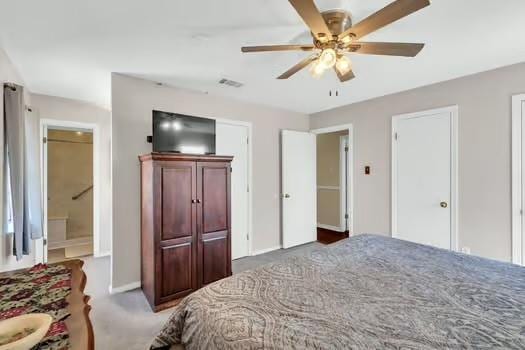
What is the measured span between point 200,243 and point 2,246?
5.47 ft

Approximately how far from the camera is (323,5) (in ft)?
5.57

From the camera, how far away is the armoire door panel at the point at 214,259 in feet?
9.43

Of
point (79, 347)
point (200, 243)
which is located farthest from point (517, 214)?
point (79, 347)

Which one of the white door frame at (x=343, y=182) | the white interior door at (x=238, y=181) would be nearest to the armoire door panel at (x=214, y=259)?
the white interior door at (x=238, y=181)

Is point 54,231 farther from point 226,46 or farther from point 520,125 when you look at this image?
point 520,125

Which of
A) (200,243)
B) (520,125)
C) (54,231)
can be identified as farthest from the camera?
(54,231)

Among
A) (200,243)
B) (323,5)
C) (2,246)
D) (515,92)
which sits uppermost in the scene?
(323,5)

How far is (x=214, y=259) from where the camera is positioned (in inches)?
116

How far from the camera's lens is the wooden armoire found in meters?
2.55

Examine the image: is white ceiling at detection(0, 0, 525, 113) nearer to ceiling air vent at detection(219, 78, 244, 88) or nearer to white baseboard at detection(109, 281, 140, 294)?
ceiling air vent at detection(219, 78, 244, 88)

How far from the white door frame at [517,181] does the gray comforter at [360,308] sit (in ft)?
4.51

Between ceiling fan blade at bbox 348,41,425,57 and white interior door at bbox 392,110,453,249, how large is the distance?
6.37 ft

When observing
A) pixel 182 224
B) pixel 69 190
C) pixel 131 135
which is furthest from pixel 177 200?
pixel 69 190

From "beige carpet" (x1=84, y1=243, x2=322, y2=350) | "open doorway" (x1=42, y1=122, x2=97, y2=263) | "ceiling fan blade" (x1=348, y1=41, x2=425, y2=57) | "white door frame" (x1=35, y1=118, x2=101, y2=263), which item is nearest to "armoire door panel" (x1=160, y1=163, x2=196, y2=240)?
"beige carpet" (x1=84, y1=243, x2=322, y2=350)
